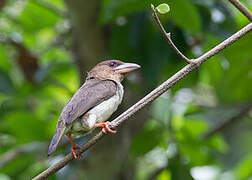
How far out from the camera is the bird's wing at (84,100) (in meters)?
3.42

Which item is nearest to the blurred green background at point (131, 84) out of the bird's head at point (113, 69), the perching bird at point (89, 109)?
the bird's head at point (113, 69)

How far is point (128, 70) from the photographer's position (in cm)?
426

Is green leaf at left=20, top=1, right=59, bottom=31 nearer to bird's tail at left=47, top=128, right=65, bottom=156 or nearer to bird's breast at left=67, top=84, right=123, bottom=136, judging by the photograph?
bird's breast at left=67, top=84, right=123, bottom=136

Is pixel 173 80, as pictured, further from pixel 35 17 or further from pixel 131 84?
pixel 35 17

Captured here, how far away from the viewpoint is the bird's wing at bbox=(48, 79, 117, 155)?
342 cm

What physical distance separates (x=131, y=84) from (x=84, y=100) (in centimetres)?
111

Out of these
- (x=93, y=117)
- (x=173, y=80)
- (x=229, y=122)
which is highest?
(x=173, y=80)

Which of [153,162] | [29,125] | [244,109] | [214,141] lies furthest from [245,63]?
[29,125]

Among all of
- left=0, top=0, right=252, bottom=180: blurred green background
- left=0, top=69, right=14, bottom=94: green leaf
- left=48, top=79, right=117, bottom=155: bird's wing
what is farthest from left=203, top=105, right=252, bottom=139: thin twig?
left=0, top=69, right=14, bottom=94: green leaf

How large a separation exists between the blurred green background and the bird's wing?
48cm

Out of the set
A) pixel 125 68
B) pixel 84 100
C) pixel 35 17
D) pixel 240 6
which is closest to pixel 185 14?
pixel 125 68

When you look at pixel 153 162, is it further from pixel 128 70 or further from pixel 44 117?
pixel 128 70

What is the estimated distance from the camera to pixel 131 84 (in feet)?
15.4

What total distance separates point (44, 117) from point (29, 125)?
0.62m
